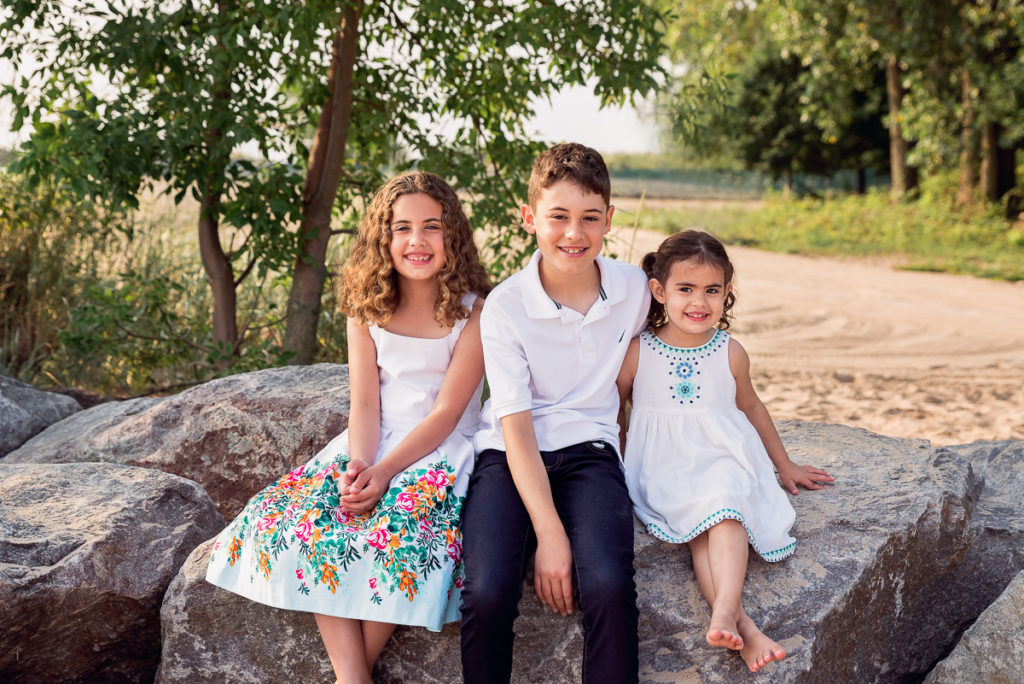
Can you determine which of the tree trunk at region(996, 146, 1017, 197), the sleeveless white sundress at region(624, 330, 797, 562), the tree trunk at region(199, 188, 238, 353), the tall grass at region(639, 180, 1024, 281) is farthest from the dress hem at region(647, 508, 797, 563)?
the tree trunk at region(996, 146, 1017, 197)

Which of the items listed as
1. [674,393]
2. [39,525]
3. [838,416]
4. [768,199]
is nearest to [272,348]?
[39,525]

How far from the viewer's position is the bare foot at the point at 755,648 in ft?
6.96

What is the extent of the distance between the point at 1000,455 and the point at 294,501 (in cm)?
252

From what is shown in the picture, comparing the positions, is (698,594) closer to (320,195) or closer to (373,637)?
(373,637)

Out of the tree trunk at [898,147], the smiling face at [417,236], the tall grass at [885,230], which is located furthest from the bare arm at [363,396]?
the tree trunk at [898,147]

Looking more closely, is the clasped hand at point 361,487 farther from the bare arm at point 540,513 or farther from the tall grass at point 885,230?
the tall grass at point 885,230

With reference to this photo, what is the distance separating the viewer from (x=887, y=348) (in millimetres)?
7668

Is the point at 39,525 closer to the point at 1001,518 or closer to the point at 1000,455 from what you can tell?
the point at 1001,518

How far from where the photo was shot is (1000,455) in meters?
3.40

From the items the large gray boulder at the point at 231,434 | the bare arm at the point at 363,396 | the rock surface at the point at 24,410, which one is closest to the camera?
the bare arm at the point at 363,396

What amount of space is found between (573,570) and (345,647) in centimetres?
59

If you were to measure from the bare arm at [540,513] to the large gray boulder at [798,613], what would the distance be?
12 cm

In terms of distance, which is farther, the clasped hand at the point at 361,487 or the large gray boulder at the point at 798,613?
the clasped hand at the point at 361,487

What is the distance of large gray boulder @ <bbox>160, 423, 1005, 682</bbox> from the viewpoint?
2285mm
